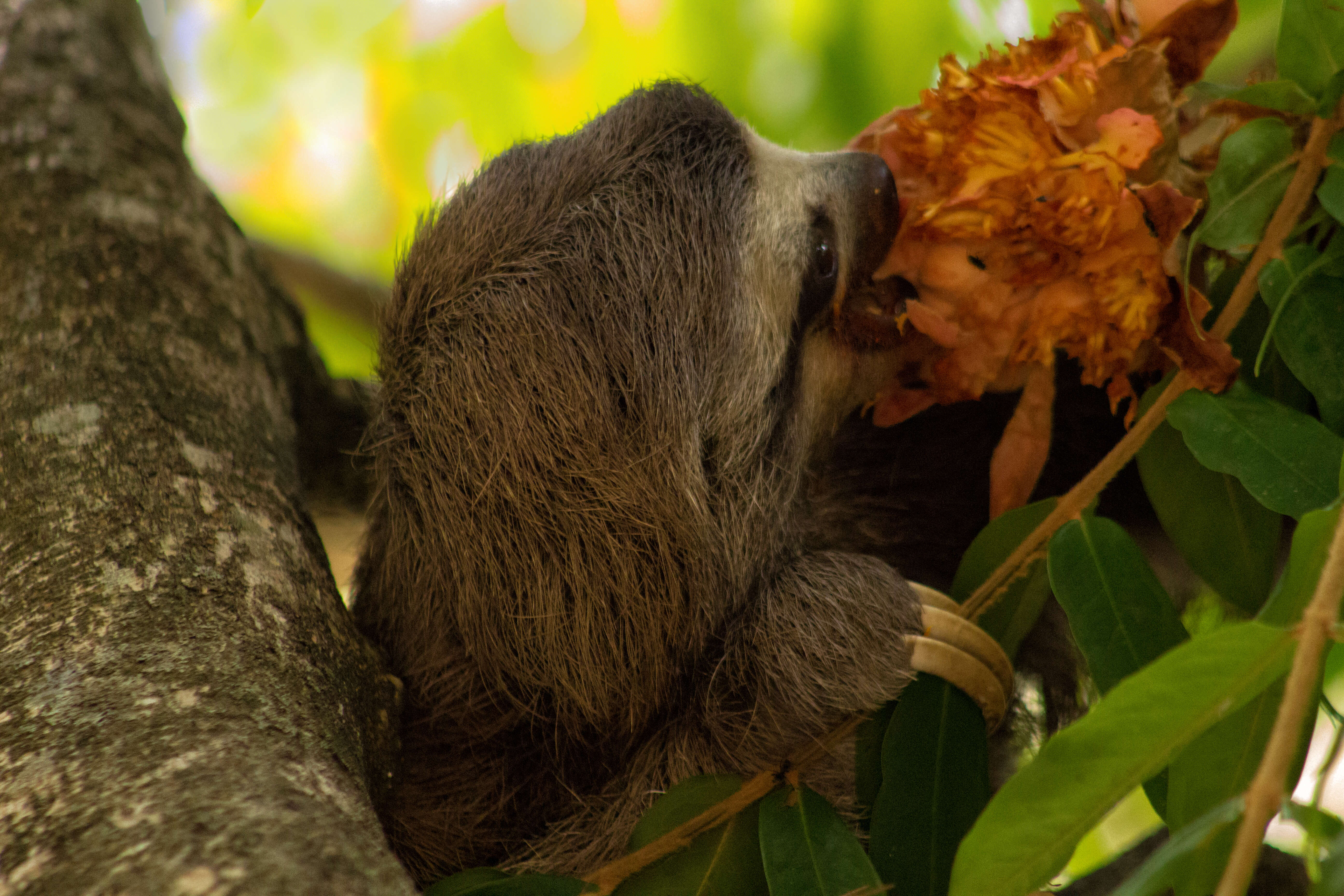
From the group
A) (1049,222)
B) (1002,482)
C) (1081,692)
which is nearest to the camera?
(1049,222)

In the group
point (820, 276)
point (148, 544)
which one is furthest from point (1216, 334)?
point (148, 544)

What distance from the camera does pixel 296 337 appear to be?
2045 millimetres

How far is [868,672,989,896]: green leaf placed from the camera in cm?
117

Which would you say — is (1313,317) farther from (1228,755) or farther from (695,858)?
(695,858)

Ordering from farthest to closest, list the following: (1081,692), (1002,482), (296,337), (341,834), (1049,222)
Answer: (296,337) < (1081,692) < (1002,482) < (1049,222) < (341,834)

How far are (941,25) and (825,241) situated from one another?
143 cm

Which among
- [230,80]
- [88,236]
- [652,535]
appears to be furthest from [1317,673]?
[230,80]

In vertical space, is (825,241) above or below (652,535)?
above

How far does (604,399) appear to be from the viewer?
1.31 metres

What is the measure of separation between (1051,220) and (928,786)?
664 mm

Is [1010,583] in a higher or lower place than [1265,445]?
lower

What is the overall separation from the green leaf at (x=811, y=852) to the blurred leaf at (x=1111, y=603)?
30 cm

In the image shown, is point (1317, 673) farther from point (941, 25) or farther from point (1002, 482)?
point (941, 25)

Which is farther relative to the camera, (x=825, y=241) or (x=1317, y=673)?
(x=825, y=241)
